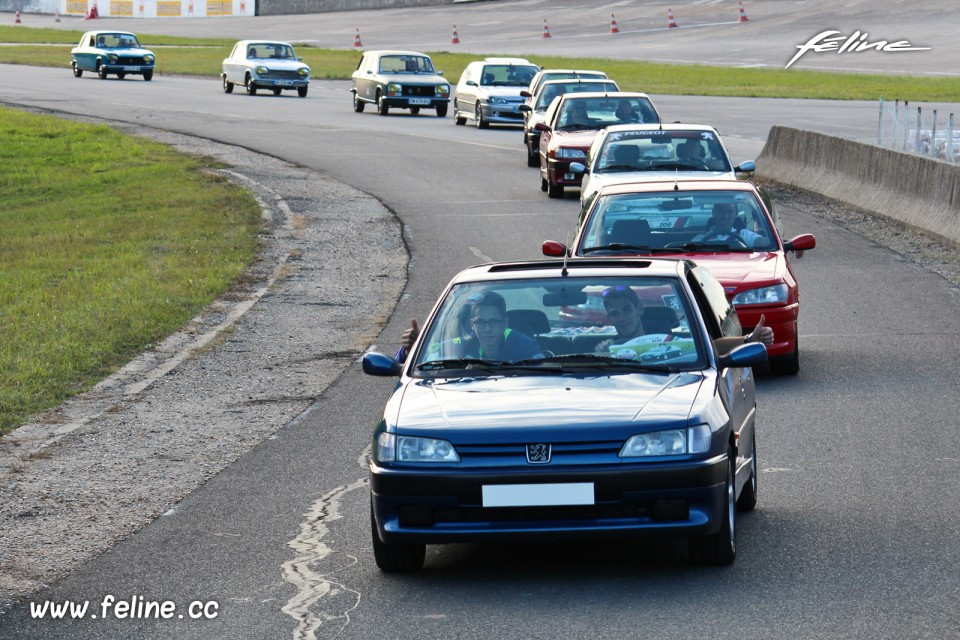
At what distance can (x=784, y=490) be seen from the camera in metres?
8.79

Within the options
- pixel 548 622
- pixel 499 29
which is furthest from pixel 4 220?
pixel 499 29

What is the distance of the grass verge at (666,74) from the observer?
46.8 metres

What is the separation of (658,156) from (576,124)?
727cm

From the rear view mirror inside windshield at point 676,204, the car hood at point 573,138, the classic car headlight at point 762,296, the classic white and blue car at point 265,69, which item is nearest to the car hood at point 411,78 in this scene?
the classic white and blue car at point 265,69

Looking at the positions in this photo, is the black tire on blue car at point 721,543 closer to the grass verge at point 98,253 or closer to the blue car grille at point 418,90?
the grass verge at point 98,253

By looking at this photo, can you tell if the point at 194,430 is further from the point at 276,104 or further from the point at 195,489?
the point at 276,104

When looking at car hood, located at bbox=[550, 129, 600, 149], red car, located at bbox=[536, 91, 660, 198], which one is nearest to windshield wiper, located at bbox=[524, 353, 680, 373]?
red car, located at bbox=[536, 91, 660, 198]

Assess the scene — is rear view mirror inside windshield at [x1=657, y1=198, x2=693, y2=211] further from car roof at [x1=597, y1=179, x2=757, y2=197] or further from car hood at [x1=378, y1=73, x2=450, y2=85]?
car hood at [x1=378, y1=73, x2=450, y2=85]

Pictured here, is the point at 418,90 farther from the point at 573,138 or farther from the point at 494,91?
the point at 573,138

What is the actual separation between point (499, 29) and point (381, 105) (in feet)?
113

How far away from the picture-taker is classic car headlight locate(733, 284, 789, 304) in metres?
12.3

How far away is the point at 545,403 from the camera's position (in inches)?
279
